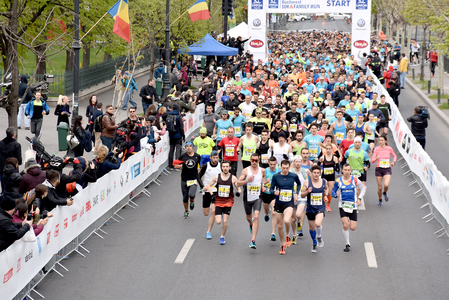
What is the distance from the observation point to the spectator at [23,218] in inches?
387

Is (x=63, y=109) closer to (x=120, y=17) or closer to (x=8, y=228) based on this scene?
(x=120, y=17)

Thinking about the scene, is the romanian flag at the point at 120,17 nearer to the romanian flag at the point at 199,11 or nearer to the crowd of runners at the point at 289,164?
the crowd of runners at the point at 289,164

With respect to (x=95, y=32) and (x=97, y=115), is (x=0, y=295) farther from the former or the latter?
(x=95, y=32)

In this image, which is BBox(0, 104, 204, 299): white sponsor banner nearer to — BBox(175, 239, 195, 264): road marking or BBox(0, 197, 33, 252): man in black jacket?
BBox(0, 197, 33, 252): man in black jacket

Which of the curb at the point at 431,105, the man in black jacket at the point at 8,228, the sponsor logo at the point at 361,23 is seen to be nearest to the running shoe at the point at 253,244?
the man in black jacket at the point at 8,228

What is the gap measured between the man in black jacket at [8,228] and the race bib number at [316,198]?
17.8 feet

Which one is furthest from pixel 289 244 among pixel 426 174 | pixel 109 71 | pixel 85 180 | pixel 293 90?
pixel 109 71

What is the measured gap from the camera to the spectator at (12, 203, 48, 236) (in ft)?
32.2

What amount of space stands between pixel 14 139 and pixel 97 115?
203 inches

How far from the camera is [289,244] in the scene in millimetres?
12797

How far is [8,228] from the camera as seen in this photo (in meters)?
9.33

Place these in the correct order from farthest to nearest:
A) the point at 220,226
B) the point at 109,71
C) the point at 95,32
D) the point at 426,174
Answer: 1. the point at 109,71
2. the point at 95,32
3. the point at 426,174
4. the point at 220,226

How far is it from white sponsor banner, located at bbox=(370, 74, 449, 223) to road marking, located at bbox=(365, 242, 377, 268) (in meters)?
1.83

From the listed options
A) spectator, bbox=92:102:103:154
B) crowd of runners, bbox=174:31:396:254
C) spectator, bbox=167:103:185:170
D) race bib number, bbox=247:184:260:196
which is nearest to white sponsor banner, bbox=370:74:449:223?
crowd of runners, bbox=174:31:396:254
